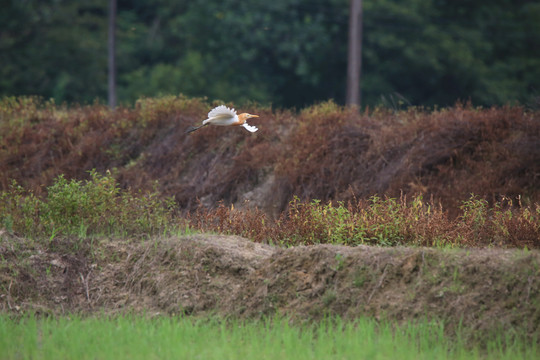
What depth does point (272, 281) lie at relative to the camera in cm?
749

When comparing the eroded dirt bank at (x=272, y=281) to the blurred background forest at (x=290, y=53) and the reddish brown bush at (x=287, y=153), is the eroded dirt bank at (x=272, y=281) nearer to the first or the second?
the reddish brown bush at (x=287, y=153)

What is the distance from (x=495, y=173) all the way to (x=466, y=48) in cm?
1682

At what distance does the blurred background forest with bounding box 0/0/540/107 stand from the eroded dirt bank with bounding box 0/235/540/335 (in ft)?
63.2

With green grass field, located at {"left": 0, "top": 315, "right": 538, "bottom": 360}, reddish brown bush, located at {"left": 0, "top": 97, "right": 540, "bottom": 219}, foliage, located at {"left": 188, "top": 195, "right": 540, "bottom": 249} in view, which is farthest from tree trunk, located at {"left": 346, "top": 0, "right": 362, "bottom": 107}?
green grass field, located at {"left": 0, "top": 315, "right": 538, "bottom": 360}

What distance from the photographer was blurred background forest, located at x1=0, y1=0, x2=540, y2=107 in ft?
91.4

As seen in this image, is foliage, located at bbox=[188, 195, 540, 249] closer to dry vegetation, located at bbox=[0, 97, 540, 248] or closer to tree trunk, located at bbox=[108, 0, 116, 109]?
dry vegetation, located at bbox=[0, 97, 540, 248]

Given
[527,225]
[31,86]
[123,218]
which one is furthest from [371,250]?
[31,86]

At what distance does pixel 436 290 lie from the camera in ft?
22.3

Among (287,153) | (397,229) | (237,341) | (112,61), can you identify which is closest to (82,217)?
(237,341)

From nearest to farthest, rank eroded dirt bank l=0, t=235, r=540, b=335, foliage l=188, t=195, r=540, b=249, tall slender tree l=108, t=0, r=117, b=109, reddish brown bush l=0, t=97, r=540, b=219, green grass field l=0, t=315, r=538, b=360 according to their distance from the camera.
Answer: green grass field l=0, t=315, r=538, b=360
eroded dirt bank l=0, t=235, r=540, b=335
foliage l=188, t=195, r=540, b=249
reddish brown bush l=0, t=97, r=540, b=219
tall slender tree l=108, t=0, r=117, b=109

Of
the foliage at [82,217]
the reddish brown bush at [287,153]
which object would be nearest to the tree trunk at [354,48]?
the reddish brown bush at [287,153]

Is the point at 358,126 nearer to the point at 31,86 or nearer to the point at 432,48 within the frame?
the point at 432,48

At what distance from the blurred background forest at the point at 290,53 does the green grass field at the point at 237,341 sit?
2089cm

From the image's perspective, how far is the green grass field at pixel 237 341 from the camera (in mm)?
5926
